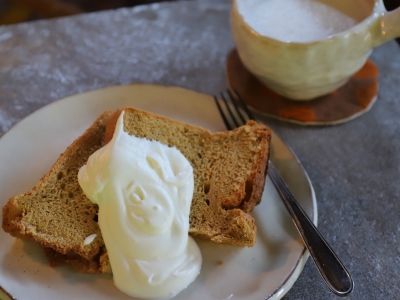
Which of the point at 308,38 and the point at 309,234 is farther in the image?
the point at 308,38

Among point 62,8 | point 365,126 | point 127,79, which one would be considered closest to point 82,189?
point 127,79

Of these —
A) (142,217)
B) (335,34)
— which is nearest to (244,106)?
(335,34)

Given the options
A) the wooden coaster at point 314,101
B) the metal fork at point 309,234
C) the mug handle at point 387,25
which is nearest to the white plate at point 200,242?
the metal fork at point 309,234

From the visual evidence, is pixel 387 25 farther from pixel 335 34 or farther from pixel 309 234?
pixel 309 234

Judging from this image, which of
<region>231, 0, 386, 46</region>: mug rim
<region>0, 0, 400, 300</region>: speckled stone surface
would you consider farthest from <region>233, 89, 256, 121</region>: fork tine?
<region>231, 0, 386, 46</region>: mug rim

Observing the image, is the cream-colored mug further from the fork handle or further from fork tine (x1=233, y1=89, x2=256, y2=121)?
the fork handle
